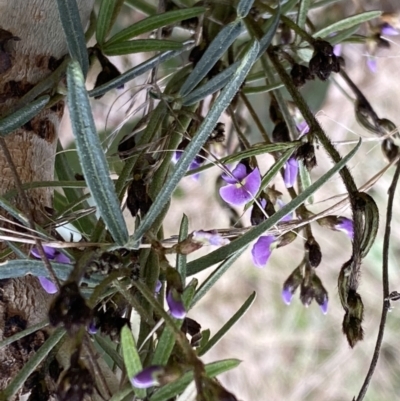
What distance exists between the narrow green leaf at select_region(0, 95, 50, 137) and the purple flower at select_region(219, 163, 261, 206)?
0.40 feet

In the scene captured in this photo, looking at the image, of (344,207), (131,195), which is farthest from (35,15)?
(344,207)

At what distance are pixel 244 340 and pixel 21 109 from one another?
37.1 inches

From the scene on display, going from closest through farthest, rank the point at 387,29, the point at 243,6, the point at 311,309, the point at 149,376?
the point at 149,376 → the point at 243,6 → the point at 387,29 → the point at 311,309

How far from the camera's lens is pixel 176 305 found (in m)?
0.24

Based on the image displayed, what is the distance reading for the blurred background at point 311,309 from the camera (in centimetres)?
97

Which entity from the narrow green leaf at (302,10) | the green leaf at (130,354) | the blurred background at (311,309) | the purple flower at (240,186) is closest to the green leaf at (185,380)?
the green leaf at (130,354)

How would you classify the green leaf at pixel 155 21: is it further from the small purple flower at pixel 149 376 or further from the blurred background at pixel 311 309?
the blurred background at pixel 311 309

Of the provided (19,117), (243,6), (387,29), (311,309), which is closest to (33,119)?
(19,117)

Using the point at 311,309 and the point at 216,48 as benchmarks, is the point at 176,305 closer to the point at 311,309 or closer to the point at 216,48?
the point at 216,48

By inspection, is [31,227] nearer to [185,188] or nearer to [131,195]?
[131,195]

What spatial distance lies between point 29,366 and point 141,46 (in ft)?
0.66

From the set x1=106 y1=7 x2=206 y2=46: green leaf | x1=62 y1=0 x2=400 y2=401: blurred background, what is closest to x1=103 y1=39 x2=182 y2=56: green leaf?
x1=106 y1=7 x2=206 y2=46: green leaf

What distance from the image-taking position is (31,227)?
266mm

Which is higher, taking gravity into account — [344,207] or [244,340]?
[344,207]
